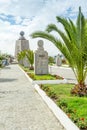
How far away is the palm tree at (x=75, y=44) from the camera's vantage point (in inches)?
442

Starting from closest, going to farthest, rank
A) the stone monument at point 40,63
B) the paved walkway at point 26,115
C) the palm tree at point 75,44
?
the paved walkway at point 26,115
the palm tree at point 75,44
the stone monument at point 40,63

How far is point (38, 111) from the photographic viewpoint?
8703 mm

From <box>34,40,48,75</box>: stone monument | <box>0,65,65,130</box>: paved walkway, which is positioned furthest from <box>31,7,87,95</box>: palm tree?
<box>34,40,48,75</box>: stone monument

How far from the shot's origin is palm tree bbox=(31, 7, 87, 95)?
1123 cm

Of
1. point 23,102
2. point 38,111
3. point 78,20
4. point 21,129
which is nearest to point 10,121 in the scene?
point 21,129

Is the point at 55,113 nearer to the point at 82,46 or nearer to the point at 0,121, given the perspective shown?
the point at 0,121

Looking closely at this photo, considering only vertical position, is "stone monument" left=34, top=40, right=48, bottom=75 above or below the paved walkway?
above

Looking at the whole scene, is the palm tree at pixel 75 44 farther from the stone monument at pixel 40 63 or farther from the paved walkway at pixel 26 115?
the stone monument at pixel 40 63

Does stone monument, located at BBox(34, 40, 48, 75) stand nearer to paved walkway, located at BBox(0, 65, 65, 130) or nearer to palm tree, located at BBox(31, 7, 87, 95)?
palm tree, located at BBox(31, 7, 87, 95)

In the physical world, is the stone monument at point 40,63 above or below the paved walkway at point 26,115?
above

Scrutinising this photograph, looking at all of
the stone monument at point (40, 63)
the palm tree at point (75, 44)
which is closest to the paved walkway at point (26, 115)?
the palm tree at point (75, 44)

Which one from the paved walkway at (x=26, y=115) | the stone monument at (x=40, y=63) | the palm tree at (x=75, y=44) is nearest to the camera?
the paved walkway at (x=26, y=115)

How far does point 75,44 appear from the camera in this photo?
1133 cm

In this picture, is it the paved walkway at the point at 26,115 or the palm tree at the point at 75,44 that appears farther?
the palm tree at the point at 75,44
